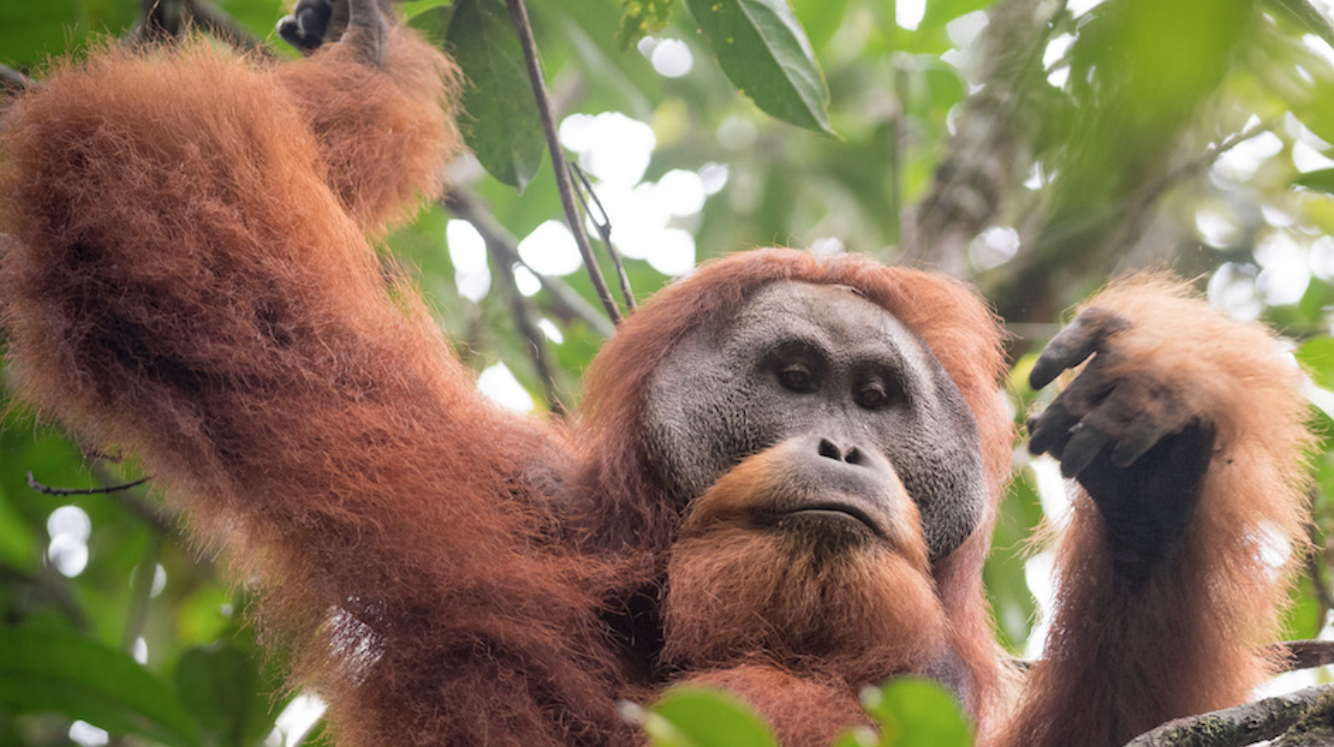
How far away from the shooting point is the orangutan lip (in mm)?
2264

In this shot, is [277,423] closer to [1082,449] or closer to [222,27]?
[1082,449]

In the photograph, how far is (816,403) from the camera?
100 inches

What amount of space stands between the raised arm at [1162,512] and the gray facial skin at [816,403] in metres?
0.26

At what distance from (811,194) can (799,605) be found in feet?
13.5

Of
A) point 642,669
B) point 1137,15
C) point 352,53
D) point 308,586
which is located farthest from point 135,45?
point 1137,15

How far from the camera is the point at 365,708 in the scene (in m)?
2.33

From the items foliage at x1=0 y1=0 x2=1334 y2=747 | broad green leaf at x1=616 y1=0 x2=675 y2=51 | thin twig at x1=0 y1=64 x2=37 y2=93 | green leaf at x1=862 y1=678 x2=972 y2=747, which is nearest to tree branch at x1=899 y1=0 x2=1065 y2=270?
foliage at x1=0 y1=0 x2=1334 y2=747

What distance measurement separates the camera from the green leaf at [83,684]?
3.02m

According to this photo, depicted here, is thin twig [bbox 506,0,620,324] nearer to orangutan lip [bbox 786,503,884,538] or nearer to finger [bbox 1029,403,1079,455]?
orangutan lip [bbox 786,503,884,538]

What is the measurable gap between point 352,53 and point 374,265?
0.86 metres

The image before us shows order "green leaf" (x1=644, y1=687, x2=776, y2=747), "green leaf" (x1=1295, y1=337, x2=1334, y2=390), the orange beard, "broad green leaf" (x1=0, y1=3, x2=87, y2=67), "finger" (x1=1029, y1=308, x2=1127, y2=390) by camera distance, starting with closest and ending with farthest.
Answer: "green leaf" (x1=644, y1=687, x2=776, y2=747)
the orange beard
"finger" (x1=1029, y1=308, x2=1127, y2=390)
"green leaf" (x1=1295, y1=337, x2=1334, y2=390)
"broad green leaf" (x1=0, y1=3, x2=87, y2=67)

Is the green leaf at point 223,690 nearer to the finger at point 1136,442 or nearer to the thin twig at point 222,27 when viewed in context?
the thin twig at point 222,27

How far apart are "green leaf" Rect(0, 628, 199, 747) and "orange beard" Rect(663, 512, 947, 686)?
1.50 m

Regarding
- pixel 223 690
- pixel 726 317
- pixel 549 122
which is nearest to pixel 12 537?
pixel 223 690
